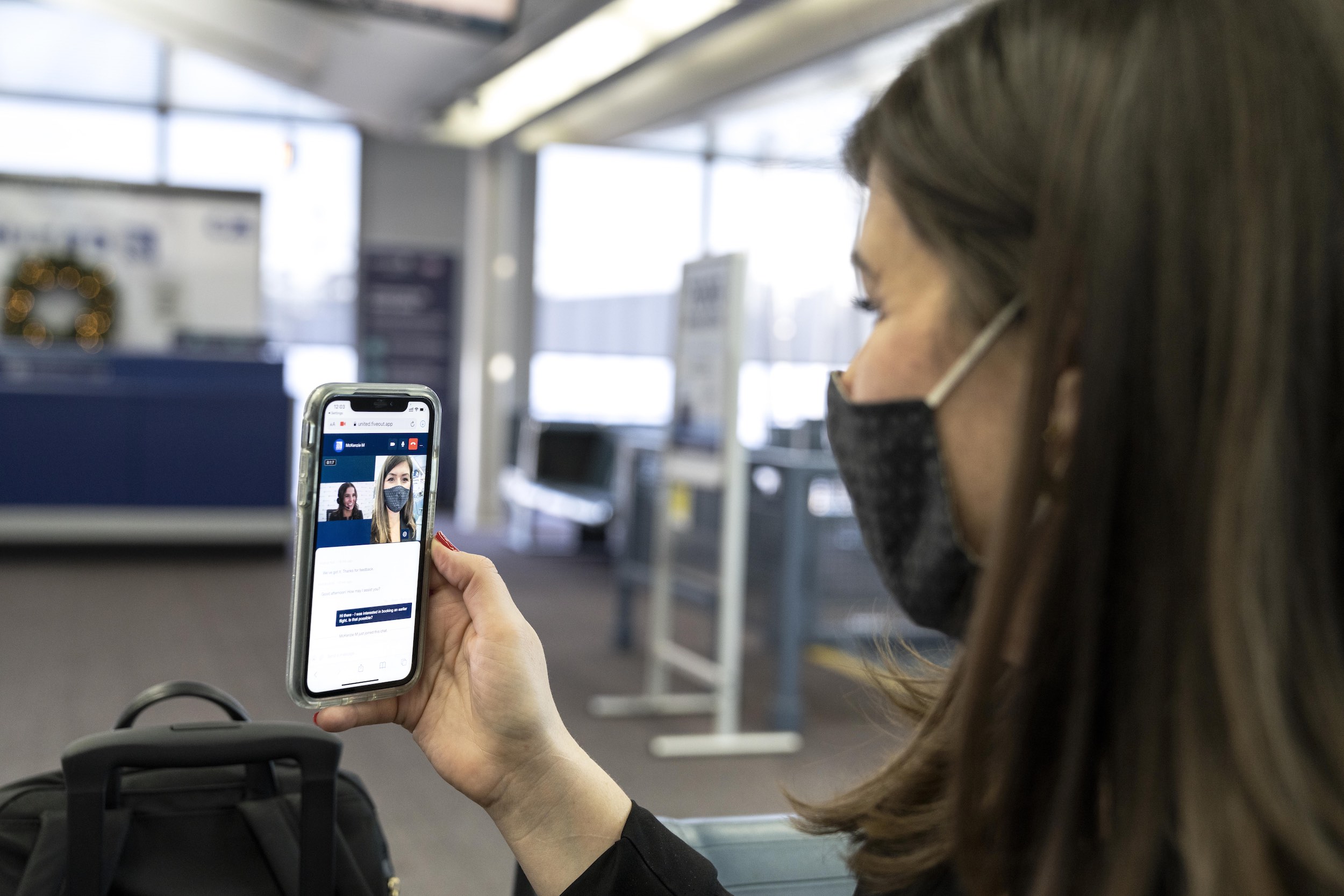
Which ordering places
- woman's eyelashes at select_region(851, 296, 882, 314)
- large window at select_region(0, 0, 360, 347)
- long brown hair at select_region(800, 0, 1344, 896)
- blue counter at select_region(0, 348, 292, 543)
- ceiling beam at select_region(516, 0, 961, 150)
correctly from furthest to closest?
1. large window at select_region(0, 0, 360, 347)
2. blue counter at select_region(0, 348, 292, 543)
3. ceiling beam at select_region(516, 0, 961, 150)
4. woman's eyelashes at select_region(851, 296, 882, 314)
5. long brown hair at select_region(800, 0, 1344, 896)

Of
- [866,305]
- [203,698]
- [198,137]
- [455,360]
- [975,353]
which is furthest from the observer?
[455,360]

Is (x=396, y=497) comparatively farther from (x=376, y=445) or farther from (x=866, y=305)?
(x=866, y=305)

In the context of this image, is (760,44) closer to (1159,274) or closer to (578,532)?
(578,532)

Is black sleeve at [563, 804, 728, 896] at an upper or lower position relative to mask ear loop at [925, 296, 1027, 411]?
lower

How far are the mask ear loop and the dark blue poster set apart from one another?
9.53 meters

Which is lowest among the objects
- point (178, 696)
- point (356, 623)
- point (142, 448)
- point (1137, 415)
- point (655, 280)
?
point (142, 448)

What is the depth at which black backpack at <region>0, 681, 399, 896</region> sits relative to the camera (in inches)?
35.5

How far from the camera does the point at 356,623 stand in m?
0.92

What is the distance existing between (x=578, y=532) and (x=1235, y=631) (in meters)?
7.79

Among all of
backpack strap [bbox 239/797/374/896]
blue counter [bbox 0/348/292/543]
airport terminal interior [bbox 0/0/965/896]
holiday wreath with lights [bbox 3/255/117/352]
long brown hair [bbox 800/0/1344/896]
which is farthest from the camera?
holiday wreath with lights [bbox 3/255/117/352]

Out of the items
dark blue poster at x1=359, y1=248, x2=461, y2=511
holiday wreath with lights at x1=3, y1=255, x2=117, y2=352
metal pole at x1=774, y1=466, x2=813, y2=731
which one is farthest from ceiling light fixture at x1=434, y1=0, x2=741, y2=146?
metal pole at x1=774, y1=466, x2=813, y2=731

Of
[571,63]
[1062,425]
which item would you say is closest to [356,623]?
[1062,425]

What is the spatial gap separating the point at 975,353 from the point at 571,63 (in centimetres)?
710

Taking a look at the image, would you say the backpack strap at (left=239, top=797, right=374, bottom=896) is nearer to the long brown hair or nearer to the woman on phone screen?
the woman on phone screen
